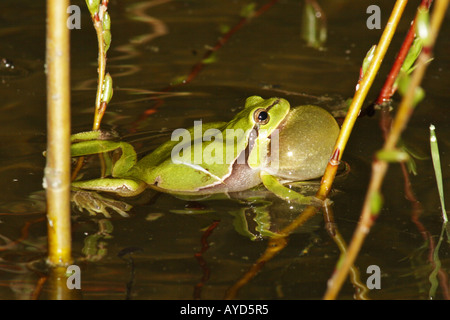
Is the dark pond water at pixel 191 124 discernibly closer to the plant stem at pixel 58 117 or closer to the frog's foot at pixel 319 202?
the frog's foot at pixel 319 202

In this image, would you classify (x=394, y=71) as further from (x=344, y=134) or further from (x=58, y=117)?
(x=58, y=117)

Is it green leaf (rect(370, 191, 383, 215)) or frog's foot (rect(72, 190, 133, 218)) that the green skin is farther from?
green leaf (rect(370, 191, 383, 215))

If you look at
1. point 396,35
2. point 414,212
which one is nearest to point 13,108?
point 414,212

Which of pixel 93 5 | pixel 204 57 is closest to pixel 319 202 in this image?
pixel 93 5

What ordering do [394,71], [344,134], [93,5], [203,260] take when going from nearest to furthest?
1. [344,134]
2. [203,260]
3. [93,5]
4. [394,71]

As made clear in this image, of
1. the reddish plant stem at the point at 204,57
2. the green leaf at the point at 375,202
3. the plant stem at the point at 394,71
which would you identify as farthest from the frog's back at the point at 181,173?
the green leaf at the point at 375,202

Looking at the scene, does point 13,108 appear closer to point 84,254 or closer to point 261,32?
point 84,254
